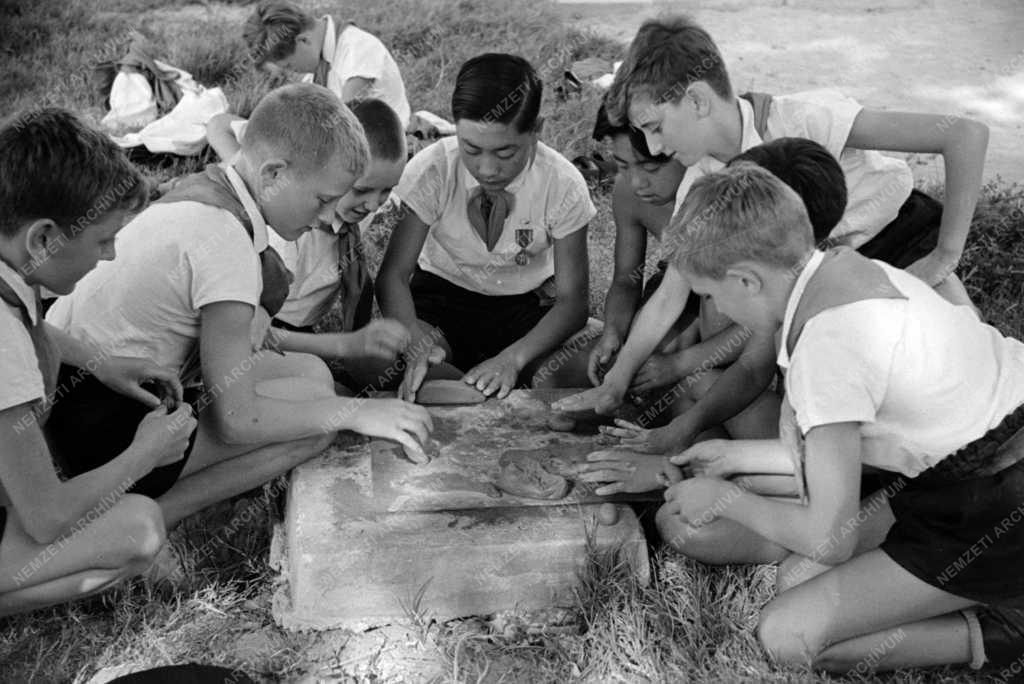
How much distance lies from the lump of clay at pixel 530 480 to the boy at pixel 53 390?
80 centimetres

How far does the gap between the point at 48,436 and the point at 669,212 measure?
1.86 m

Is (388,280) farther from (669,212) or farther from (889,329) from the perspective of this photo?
(889,329)

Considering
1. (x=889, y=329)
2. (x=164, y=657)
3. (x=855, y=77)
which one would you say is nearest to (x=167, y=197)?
(x=164, y=657)

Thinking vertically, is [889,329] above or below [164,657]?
above

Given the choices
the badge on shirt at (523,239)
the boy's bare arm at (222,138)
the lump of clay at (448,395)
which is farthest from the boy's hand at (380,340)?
the boy's bare arm at (222,138)

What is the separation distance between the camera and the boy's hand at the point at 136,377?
256 centimetres

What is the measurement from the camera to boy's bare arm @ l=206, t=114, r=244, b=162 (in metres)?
4.65

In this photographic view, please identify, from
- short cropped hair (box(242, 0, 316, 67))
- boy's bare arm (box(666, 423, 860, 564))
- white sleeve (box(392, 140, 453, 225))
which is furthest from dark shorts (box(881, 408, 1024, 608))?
short cropped hair (box(242, 0, 316, 67))

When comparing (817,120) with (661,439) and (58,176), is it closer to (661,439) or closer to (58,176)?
(661,439)

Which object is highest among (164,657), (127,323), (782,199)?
(782,199)

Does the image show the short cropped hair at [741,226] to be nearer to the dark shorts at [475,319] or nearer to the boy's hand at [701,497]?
the boy's hand at [701,497]

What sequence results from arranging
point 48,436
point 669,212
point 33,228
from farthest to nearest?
point 669,212 → point 48,436 → point 33,228

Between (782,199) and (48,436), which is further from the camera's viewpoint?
(48,436)

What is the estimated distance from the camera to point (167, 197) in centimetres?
263
